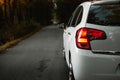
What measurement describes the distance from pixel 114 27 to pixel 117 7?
1.88 feet

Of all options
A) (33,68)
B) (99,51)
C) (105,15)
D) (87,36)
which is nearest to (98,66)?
(99,51)

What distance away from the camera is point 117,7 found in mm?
7520

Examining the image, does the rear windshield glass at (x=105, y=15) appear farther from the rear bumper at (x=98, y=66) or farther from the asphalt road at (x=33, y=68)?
the asphalt road at (x=33, y=68)

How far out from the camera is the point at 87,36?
719 cm

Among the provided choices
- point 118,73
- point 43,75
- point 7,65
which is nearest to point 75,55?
point 118,73

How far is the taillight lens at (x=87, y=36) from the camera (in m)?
7.09

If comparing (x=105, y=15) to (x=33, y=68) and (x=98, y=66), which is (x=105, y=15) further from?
(x=33, y=68)

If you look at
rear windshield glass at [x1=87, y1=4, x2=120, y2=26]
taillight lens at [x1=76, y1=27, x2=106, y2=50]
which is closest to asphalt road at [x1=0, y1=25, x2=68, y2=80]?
taillight lens at [x1=76, y1=27, x2=106, y2=50]

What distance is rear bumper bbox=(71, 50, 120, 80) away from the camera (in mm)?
7004

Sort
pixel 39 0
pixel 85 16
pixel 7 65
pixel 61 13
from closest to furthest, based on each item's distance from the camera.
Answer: pixel 85 16 < pixel 7 65 < pixel 39 0 < pixel 61 13

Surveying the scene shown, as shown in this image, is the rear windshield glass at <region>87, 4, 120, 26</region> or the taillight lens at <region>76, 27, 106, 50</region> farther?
the rear windshield glass at <region>87, 4, 120, 26</region>

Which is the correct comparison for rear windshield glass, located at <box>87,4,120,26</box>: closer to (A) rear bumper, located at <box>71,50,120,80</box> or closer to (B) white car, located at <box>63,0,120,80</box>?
(B) white car, located at <box>63,0,120,80</box>

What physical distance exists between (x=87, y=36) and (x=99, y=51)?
35 cm

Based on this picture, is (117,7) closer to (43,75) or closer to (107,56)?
(107,56)
